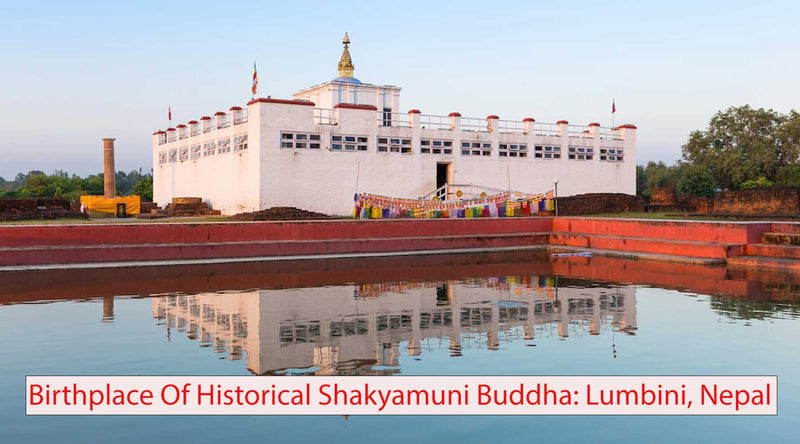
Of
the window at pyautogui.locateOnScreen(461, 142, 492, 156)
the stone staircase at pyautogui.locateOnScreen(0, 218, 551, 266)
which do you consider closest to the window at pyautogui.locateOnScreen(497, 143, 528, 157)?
the window at pyautogui.locateOnScreen(461, 142, 492, 156)

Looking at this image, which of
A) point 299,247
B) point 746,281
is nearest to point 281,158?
point 299,247

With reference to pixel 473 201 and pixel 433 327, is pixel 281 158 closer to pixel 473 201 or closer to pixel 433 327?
pixel 473 201

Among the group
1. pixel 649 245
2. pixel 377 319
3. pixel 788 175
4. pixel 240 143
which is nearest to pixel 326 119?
pixel 240 143

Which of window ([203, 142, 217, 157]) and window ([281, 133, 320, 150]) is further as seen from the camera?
window ([203, 142, 217, 157])

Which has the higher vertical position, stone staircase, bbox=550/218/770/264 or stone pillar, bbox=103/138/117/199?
stone pillar, bbox=103/138/117/199

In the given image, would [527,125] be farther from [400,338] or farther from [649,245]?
[400,338]

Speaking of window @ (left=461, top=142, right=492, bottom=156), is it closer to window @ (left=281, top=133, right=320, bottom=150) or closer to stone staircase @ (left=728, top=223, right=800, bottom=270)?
window @ (left=281, top=133, right=320, bottom=150)

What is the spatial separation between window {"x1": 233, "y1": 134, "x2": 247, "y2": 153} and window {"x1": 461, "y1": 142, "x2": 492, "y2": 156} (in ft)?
36.3

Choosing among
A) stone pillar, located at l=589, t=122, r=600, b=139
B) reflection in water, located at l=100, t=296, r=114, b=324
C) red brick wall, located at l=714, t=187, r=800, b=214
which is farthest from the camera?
stone pillar, located at l=589, t=122, r=600, b=139

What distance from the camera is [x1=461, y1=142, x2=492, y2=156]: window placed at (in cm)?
Answer: 3662

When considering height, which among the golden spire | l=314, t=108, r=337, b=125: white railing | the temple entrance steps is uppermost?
the golden spire

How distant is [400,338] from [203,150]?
30.0m

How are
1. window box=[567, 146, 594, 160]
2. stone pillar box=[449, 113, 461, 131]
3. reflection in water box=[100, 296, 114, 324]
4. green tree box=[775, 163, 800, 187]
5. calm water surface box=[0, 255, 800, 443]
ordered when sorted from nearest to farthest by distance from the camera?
1. calm water surface box=[0, 255, 800, 443]
2. reflection in water box=[100, 296, 114, 324]
3. stone pillar box=[449, 113, 461, 131]
4. window box=[567, 146, 594, 160]
5. green tree box=[775, 163, 800, 187]

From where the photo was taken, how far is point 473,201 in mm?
30844
